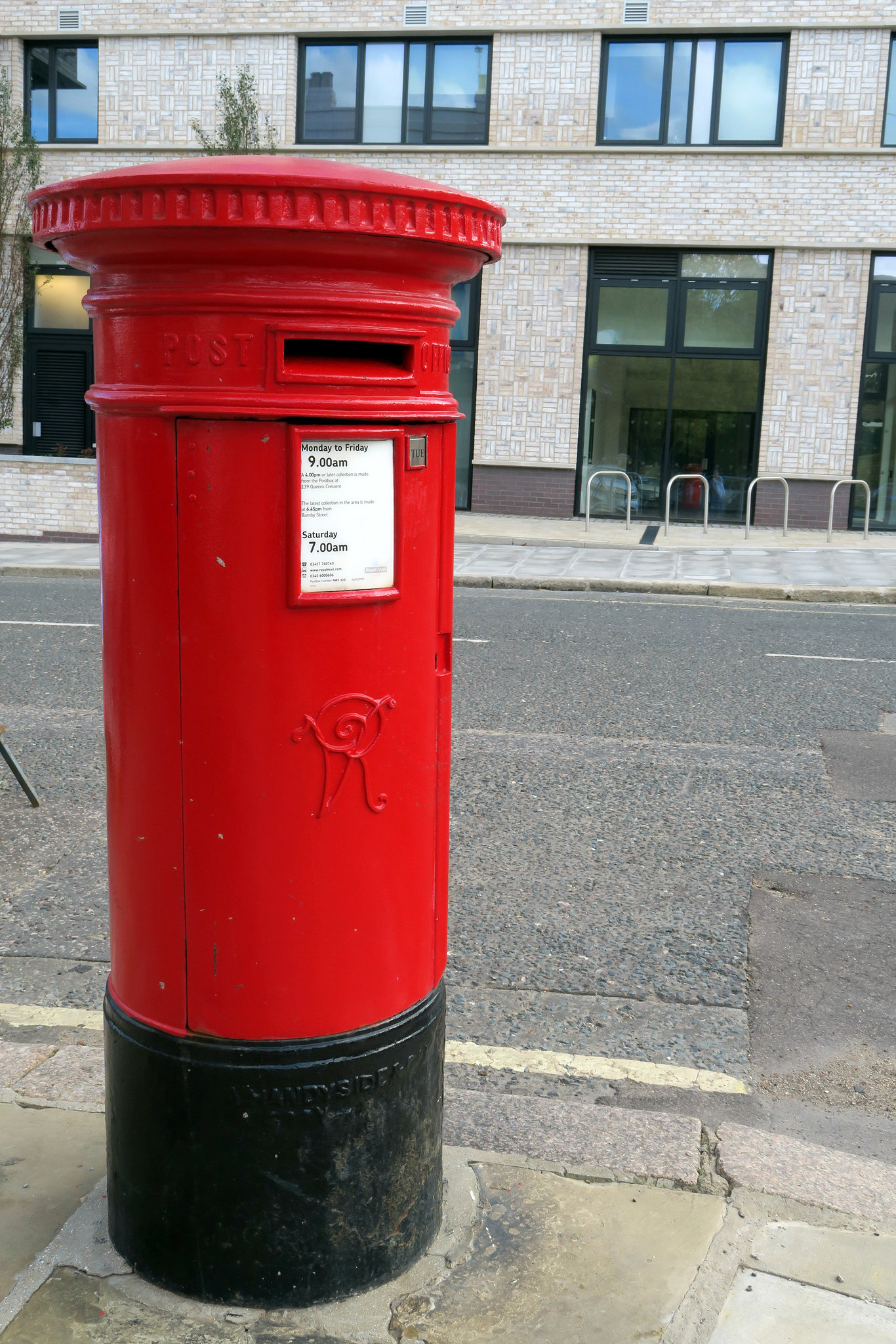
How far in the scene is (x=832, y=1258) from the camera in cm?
262

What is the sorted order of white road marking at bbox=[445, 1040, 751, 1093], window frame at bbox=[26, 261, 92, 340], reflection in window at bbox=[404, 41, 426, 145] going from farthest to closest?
window frame at bbox=[26, 261, 92, 340], reflection in window at bbox=[404, 41, 426, 145], white road marking at bbox=[445, 1040, 751, 1093]

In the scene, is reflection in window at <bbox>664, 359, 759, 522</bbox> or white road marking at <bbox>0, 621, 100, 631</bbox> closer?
white road marking at <bbox>0, 621, 100, 631</bbox>

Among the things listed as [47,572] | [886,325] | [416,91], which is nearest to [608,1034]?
[47,572]

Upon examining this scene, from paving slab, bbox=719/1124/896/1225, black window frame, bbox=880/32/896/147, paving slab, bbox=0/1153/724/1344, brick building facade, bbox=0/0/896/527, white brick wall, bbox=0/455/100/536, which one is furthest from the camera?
brick building facade, bbox=0/0/896/527

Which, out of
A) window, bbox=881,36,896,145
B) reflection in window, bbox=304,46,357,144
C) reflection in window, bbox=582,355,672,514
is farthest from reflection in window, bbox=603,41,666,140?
reflection in window, bbox=304,46,357,144

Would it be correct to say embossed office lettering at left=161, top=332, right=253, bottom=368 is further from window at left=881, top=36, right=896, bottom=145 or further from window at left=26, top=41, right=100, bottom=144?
window at left=26, top=41, right=100, bottom=144

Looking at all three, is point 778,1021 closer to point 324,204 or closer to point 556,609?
point 324,204

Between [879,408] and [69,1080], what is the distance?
1891cm

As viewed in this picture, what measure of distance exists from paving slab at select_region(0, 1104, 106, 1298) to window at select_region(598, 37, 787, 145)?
64.1 ft

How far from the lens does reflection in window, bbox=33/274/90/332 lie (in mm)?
22312

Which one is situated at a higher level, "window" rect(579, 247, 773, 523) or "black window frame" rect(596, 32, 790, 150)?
"black window frame" rect(596, 32, 790, 150)

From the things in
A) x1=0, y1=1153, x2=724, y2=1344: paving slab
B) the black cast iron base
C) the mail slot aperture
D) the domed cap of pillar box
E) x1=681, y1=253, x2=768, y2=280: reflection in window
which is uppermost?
x1=681, y1=253, x2=768, y2=280: reflection in window

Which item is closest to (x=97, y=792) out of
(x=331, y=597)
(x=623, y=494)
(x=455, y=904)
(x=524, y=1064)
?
(x=455, y=904)

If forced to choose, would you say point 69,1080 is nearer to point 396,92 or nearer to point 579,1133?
point 579,1133
